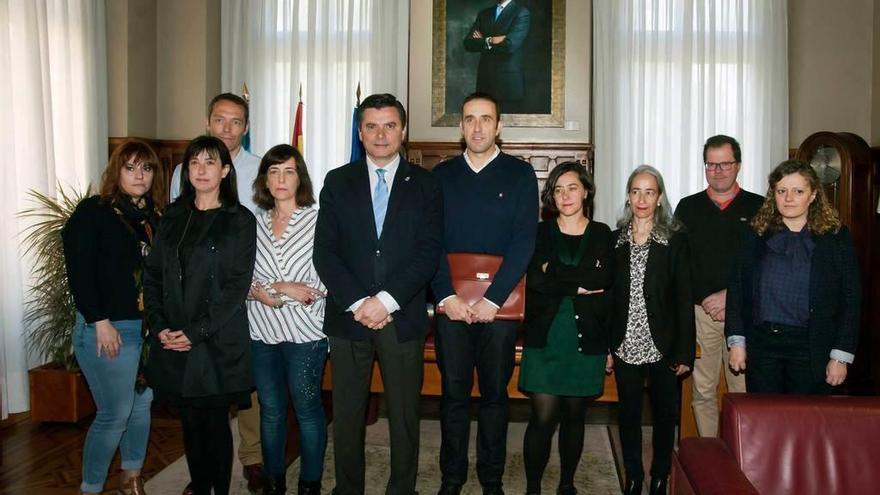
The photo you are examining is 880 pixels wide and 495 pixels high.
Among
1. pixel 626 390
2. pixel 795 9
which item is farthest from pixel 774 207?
pixel 795 9

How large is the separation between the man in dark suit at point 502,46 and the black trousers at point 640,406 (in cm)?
397

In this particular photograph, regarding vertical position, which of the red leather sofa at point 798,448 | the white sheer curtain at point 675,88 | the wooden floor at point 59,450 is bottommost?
the wooden floor at point 59,450

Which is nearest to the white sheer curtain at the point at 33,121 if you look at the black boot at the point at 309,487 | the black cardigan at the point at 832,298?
the black boot at the point at 309,487

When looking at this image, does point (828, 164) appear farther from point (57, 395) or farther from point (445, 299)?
point (57, 395)

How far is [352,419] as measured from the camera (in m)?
2.65

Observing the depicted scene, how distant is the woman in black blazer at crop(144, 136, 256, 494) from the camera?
2498 millimetres

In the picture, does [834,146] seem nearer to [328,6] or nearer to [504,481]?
[504,481]

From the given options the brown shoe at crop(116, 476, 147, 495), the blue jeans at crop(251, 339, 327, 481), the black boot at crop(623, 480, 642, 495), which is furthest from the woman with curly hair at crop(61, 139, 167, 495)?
the black boot at crop(623, 480, 642, 495)

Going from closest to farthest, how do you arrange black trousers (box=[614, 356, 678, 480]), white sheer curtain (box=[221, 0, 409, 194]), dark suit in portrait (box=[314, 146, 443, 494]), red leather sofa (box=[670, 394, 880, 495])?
red leather sofa (box=[670, 394, 880, 495])
dark suit in portrait (box=[314, 146, 443, 494])
black trousers (box=[614, 356, 678, 480])
white sheer curtain (box=[221, 0, 409, 194])

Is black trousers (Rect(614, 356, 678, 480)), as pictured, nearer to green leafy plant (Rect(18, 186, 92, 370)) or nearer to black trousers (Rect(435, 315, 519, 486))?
black trousers (Rect(435, 315, 519, 486))

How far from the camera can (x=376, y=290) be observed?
2602mm

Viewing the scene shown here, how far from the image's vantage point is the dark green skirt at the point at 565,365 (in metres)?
2.74

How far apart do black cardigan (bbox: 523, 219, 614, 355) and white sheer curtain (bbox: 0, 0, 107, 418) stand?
291cm

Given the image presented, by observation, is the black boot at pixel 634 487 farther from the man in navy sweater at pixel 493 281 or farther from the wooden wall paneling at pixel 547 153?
the wooden wall paneling at pixel 547 153
